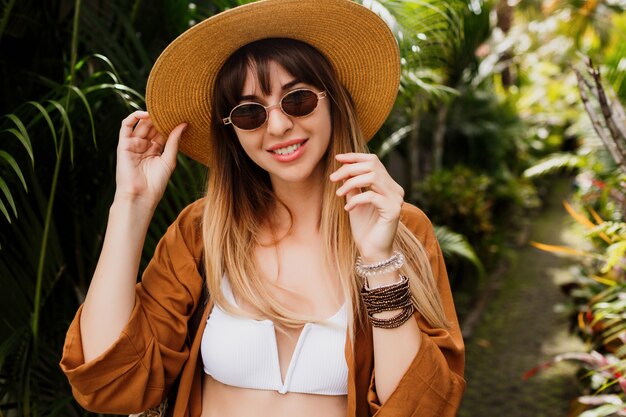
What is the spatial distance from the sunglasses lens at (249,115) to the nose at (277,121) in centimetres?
2

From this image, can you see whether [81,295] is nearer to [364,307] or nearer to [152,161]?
[152,161]

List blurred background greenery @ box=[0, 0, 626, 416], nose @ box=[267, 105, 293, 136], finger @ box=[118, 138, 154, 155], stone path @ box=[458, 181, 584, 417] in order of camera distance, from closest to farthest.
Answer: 1. nose @ box=[267, 105, 293, 136]
2. finger @ box=[118, 138, 154, 155]
3. blurred background greenery @ box=[0, 0, 626, 416]
4. stone path @ box=[458, 181, 584, 417]

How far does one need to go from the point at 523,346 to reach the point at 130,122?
425 cm

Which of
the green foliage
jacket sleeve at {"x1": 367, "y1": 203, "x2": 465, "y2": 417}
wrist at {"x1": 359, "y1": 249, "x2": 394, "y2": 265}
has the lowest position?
the green foliage

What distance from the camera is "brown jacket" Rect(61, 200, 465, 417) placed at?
162cm

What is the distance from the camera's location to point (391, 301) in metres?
1.60

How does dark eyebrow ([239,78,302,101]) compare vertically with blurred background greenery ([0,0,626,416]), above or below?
above

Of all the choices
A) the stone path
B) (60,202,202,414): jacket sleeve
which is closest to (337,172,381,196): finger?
(60,202,202,414): jacket sleeve

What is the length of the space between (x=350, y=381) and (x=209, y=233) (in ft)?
1.87

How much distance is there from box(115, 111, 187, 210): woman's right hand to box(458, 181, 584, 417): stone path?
10.2ft

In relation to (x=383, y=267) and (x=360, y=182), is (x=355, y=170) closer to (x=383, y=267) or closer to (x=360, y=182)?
(x=360, y=182)

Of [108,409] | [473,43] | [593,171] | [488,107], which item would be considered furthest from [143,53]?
[488,107]

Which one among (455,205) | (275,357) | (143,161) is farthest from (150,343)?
(455,205)

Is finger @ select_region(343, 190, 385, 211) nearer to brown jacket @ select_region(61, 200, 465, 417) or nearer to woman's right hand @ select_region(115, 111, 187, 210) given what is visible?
brown jacket @ select_region(61, 200, 465, 417)
